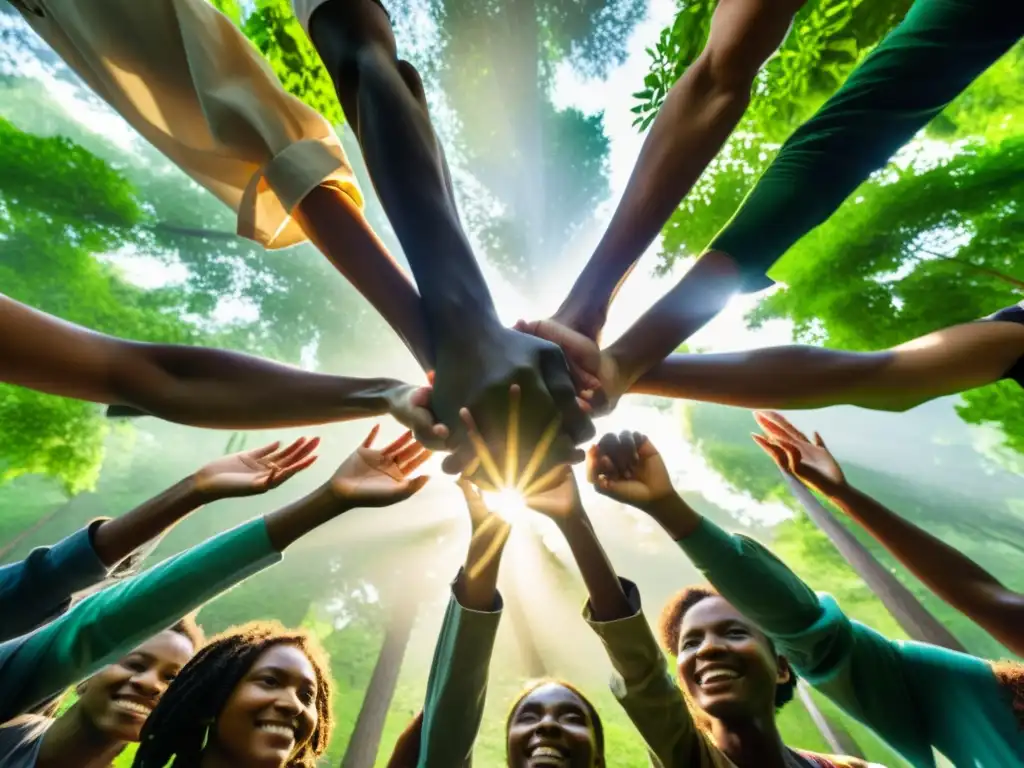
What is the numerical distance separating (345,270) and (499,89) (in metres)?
5.84

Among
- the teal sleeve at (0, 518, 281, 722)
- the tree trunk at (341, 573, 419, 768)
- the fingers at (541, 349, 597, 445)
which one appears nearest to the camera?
the fingers at (541, 349, 597, 445)

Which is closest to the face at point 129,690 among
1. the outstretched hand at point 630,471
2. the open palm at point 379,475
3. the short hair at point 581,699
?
the open palm at point 379,475

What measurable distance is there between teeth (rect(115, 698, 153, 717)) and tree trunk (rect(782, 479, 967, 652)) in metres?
4.08

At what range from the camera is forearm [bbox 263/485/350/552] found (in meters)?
1.80

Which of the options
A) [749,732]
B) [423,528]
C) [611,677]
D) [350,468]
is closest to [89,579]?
[350,468]

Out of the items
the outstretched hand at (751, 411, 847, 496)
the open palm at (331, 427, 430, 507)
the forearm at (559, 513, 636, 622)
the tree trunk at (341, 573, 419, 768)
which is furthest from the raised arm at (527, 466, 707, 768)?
the tree trunk at (341, 573, 419, 768)

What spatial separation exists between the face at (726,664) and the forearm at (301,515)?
1627mm

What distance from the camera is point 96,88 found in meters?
1.77

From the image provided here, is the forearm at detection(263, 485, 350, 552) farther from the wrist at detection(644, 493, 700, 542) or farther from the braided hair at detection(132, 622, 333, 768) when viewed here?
the wrist at detection(644, 493, 700, 542)

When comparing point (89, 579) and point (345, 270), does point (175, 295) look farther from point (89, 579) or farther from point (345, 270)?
point (345, 270)

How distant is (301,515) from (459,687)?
787mm

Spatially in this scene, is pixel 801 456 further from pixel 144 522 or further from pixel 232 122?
pixel 144 522

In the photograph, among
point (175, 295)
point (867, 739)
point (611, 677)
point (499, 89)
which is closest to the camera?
point (611, 677)

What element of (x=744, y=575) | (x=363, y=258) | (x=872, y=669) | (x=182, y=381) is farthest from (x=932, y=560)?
(x=182, y=381)
